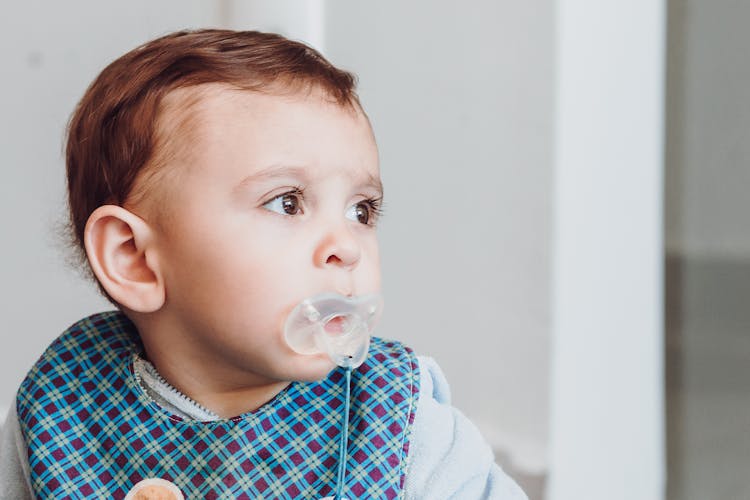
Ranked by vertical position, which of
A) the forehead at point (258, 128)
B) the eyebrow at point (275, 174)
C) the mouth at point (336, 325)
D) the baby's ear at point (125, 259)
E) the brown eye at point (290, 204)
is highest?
the forehead at point (258, 128)

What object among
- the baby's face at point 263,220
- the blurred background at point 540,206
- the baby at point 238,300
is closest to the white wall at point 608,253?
the blurred background at point 540,206

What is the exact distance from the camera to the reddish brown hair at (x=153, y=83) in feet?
2.84

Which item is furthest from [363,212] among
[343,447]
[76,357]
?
[76,357]

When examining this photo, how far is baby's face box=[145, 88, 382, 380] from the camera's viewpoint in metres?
0.82

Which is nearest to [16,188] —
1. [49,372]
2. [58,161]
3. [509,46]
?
[58,161]

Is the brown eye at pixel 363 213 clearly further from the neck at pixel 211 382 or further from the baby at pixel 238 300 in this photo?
the neck at pixel 211 382

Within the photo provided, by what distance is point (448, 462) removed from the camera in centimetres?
87

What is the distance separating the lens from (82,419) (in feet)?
3.15

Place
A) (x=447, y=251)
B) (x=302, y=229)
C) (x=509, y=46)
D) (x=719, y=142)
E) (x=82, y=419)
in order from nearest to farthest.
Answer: (x=302, y=229) < (x=82, y=419) < (x=719, y=142) < (x=509, y=46) < (x=447, y=251)

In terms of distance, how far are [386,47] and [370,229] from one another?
616 mm

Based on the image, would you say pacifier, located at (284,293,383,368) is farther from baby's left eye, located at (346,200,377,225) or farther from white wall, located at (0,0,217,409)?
white wall, located at (0,0,217,409)

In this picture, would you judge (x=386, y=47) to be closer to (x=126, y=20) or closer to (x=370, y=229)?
(x=126, y=20)

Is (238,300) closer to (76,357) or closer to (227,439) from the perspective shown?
(227,439)

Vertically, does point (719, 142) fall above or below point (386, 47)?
below
